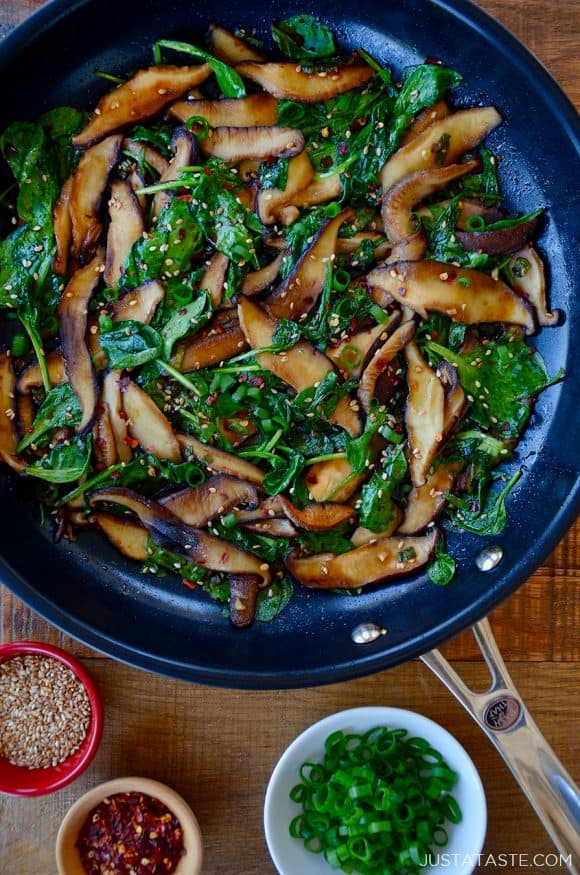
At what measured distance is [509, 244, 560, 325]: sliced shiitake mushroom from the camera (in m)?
2.62

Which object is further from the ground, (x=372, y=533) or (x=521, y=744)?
(x=372, y=533)

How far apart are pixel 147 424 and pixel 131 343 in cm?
27

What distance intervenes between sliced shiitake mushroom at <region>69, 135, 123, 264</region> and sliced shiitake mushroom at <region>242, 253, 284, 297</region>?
0.55m

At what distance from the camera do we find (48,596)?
8.17 feet

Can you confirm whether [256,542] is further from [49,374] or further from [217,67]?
[217,67]

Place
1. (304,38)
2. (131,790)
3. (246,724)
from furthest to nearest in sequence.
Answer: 1. (246,724)
2. (131,790)
3. (304,38)

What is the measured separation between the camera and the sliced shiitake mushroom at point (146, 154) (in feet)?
8.64

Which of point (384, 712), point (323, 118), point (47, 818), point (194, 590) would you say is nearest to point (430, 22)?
point (323, 118)

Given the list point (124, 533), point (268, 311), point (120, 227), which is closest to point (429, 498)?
point (268, 311)

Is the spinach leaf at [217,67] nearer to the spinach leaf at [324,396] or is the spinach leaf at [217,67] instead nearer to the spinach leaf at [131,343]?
the spinach leaf at [131,343]

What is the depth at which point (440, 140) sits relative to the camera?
8.53ft

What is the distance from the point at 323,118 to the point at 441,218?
1.77 ft

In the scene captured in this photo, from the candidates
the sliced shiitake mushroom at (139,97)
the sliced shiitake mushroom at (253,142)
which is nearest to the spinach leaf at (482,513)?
the sliced shiitake mushroom at (253,142)

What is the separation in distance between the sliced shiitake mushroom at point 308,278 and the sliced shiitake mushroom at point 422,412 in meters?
0.37
